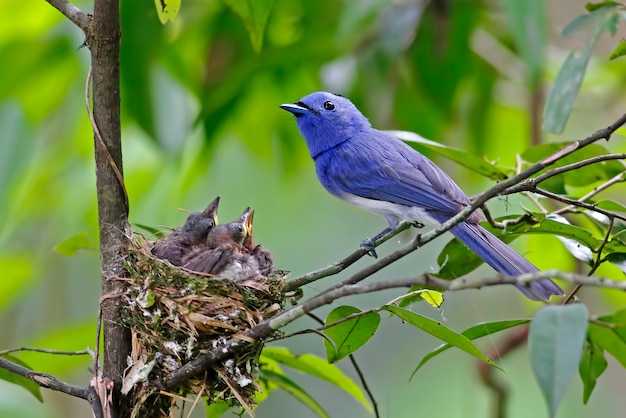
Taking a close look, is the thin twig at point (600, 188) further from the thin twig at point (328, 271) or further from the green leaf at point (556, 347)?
the green leaf at point (556, 347)

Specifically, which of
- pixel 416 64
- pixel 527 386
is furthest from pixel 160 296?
pixel 527 386

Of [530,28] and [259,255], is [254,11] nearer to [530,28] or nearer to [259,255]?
[530,28]

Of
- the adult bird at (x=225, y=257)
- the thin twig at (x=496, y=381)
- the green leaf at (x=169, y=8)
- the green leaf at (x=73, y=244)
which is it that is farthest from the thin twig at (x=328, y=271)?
the thin twig at (x=496, y=381)

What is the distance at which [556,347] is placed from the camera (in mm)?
1241

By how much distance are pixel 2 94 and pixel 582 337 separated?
291 centimetres

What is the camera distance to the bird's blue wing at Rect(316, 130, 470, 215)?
9.64 feet

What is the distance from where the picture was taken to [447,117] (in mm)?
3971

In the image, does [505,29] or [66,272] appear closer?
[505,29]

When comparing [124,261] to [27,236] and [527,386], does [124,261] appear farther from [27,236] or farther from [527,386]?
[527,386]

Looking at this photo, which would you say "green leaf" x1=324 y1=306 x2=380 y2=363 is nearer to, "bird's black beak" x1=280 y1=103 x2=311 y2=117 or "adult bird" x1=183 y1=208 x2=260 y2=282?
"adult bird" x1=183 y1=208 x2=260 y2=282

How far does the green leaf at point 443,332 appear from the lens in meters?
1.76

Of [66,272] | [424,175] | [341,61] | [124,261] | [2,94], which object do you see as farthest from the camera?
[66,272]

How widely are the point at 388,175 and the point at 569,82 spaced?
35.9 inches

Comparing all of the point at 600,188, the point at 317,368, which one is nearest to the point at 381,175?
the point at 317,368
